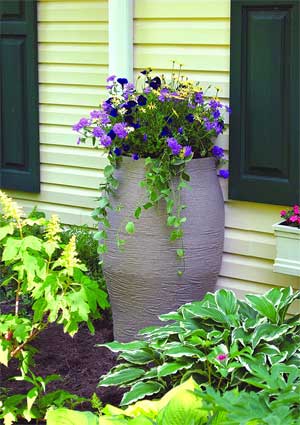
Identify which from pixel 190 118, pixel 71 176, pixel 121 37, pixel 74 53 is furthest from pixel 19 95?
pixel 190 118

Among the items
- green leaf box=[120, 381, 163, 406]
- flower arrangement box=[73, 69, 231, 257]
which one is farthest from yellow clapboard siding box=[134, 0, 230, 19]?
green leaf box=[120, 381, 163, 406]

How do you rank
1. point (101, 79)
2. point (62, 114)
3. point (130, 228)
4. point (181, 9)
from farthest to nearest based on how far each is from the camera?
1. point (62, 114)
2. point (101, 79)
3. point (181, 9)
4. point (130, 228)

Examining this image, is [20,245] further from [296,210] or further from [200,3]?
[200,3]

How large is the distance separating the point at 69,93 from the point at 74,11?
0.48 metres

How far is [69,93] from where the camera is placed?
5.34 meters

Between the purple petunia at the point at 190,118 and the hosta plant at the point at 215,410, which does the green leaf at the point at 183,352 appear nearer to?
the hosta plant at the point at 215,410

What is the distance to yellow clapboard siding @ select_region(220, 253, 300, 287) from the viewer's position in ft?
14.3

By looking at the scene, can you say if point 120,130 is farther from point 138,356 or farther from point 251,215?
point 138,356

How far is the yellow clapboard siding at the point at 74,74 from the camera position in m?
5.17

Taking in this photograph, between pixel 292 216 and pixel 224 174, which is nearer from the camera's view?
pixel 292 216

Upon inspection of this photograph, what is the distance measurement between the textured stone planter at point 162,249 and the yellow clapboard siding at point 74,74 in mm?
1043

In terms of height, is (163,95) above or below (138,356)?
above

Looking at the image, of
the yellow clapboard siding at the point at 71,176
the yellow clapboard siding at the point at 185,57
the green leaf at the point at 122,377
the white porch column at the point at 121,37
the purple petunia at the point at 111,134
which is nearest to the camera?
the green leaf at the point at 122,377

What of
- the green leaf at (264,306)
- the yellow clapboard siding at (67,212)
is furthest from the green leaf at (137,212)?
the yellow clapboard siding at (67,212)
